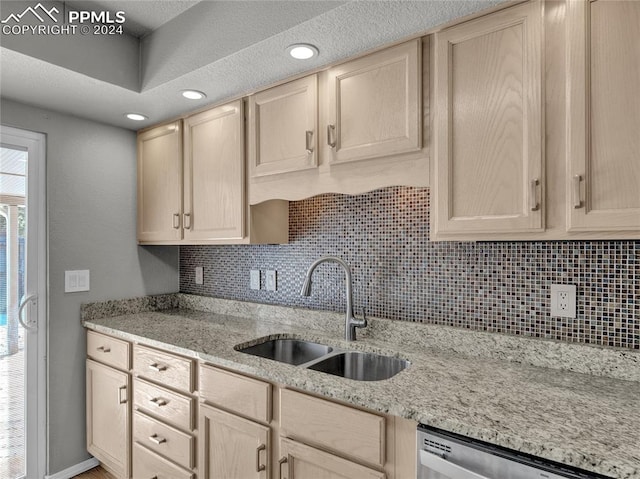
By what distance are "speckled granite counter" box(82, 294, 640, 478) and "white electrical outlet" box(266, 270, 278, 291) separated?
0.79 ft

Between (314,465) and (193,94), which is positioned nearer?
(314,465)

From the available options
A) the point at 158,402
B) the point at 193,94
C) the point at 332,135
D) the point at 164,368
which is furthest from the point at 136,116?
the point at 158,402

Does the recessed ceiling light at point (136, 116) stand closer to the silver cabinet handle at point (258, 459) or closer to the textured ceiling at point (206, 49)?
the textured ceiling at point (206, 49)

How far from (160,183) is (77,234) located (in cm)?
57

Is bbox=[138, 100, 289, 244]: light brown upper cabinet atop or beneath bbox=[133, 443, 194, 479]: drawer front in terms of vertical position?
atop

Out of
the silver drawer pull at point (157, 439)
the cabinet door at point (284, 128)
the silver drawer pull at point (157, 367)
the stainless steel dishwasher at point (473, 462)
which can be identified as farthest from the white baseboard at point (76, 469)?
the stainless steel dishwasher at point (473, 462)

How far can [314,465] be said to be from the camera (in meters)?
1.36

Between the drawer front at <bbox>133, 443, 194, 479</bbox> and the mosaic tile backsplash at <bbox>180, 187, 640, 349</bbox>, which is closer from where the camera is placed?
the mosaic tile backsplash at <bbox>180, 187, 640, 349</bbox>

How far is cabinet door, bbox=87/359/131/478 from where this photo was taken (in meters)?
2.15

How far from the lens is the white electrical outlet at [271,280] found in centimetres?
238

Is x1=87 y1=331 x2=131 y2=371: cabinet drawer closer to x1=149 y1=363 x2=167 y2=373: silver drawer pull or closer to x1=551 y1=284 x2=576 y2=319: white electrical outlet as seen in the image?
x1=149 y1=363 x2=167 y2=373: silver drawer pull

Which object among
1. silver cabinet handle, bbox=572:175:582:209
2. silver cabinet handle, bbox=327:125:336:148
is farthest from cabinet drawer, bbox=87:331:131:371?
silver cabinet handle, bbox=572:175:582:209

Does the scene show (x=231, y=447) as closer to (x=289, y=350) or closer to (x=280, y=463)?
(x=280, y=463)

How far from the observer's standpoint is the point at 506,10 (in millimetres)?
1313
